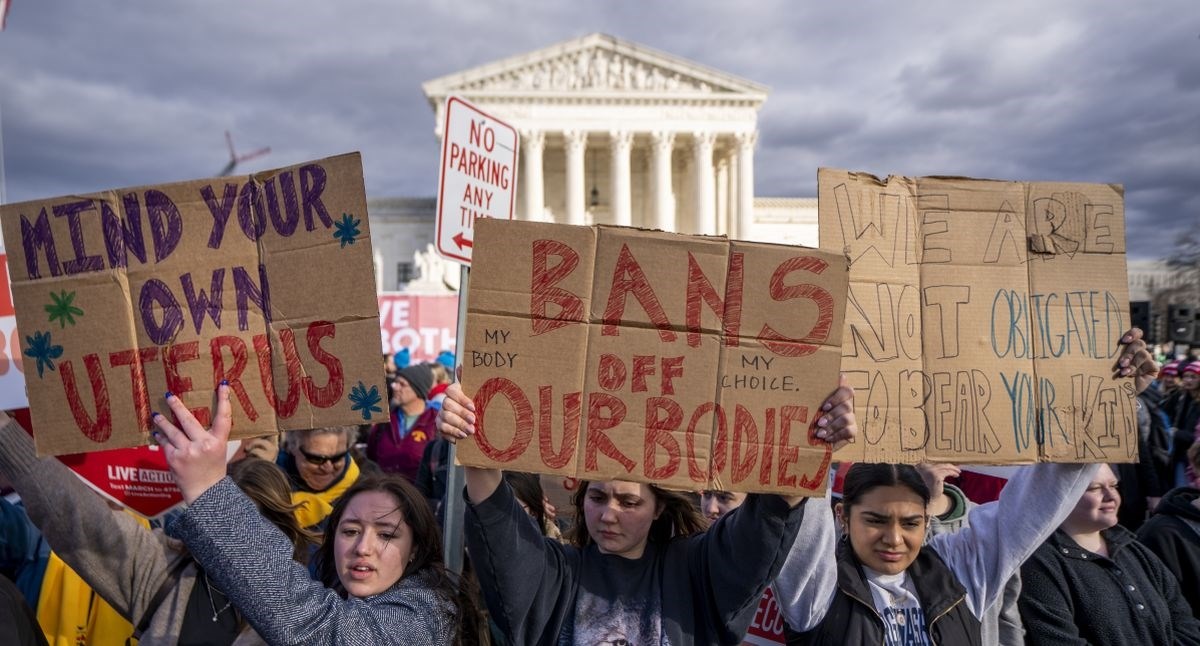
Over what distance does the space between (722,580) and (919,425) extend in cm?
78

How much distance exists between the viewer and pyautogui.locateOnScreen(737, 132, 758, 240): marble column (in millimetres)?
43500

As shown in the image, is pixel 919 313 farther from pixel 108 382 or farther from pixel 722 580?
pixel 108 382

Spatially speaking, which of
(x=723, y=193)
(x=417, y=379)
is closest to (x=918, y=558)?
(x=417, y=379)

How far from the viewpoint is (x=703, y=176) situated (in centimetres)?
4428

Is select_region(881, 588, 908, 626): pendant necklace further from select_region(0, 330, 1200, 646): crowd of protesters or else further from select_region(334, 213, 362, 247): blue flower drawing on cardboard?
select_region(334, 213, 362, 247): blue flower drawing on cardboard

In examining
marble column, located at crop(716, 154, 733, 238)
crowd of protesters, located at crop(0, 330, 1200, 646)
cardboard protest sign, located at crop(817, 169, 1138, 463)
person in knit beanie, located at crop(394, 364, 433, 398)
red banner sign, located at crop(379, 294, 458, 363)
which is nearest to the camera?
crowd of protesters, located at crop(0, 330, 1200, 646)

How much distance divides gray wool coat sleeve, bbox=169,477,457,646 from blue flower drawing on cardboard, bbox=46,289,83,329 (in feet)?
2.67

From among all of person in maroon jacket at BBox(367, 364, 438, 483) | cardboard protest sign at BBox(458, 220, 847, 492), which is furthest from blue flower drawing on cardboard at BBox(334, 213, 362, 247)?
person in maroon jacket at BBox(367, 364, 438, 483)

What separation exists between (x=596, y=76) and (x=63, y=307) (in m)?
43.7

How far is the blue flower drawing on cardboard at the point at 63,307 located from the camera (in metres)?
2.26

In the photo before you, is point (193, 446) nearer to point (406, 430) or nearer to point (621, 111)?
point (406, 430)

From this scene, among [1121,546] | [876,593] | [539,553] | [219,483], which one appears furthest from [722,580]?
[1121,546]

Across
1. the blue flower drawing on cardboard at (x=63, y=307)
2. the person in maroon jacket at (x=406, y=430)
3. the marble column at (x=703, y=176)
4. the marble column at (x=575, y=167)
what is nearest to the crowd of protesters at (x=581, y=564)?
the blue flower drawing on cardboard at (x=63, y=307)

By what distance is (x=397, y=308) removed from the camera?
15.2 m
